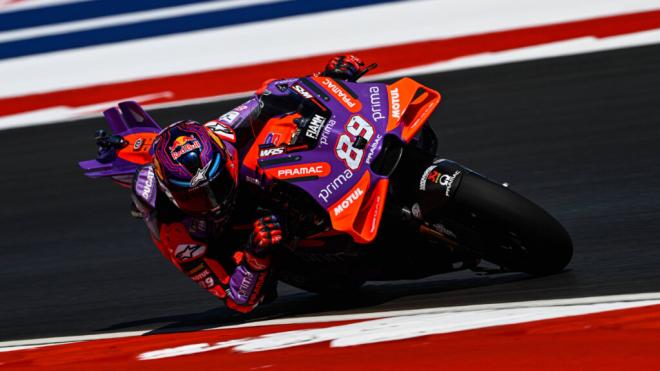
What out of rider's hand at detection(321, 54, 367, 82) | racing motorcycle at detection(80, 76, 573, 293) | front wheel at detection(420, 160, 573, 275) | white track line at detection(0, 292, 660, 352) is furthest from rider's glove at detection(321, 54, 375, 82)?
white track line at detection(0, 292, 660, 352)

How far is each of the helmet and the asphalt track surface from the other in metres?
1.07

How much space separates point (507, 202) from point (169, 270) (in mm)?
2669

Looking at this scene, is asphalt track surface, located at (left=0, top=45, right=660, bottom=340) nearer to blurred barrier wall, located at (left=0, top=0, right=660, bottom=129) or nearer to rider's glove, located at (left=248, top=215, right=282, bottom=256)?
blurred barrier wall, located at (left=0, top=0, right=660, bottom=129)

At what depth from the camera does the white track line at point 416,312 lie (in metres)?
4.75

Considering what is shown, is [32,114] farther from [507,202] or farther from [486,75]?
[507,202]

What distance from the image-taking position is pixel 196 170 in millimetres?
4664

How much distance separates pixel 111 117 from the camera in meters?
5.69

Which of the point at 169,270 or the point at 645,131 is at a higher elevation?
the point at 645,131

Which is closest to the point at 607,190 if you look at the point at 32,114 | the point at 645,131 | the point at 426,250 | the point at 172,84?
the point at 645,131

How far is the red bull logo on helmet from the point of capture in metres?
4.71

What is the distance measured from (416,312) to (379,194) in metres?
0.73

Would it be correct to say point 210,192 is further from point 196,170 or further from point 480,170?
point 480,170

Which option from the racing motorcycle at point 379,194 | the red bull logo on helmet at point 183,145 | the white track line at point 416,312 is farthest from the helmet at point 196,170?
the white track line at point 416,312

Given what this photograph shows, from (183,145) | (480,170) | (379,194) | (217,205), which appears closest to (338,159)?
(379,194)
